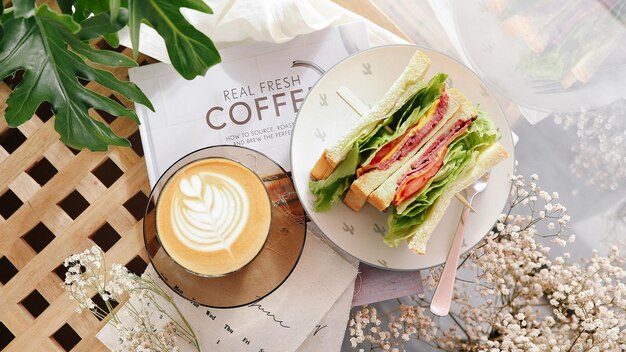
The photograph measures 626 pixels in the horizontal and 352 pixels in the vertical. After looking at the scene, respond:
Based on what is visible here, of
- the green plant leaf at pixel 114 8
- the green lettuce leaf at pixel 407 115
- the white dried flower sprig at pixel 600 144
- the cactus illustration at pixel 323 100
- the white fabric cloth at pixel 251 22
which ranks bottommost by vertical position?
the white dried flower sprig at pixel 600 144

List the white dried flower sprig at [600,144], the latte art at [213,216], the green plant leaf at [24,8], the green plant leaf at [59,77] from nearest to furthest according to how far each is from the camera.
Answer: the green plant leaf at [24,8] < the green plant leaf at [59,77] < the latte art at [213,216] < the white dried flower sprig at [600,144]

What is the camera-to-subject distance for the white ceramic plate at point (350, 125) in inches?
Result: 38.4

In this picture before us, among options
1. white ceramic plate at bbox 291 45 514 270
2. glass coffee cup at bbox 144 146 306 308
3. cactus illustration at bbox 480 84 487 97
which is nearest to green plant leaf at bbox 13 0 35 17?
glass coffee cup at bbox 144 146 306 308

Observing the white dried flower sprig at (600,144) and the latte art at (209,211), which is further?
the white dried flower sprig at (600,144)

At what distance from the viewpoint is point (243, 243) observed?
90cm

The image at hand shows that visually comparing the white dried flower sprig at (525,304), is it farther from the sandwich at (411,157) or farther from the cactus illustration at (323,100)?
the cactus illustration at (323,100)

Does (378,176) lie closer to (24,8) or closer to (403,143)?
(403,143)

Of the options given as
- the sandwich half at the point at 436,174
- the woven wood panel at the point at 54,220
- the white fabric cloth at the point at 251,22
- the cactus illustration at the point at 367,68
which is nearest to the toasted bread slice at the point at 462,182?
the sandwich half at the point at 436,174

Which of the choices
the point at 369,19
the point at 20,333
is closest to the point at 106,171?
the point at 20,333

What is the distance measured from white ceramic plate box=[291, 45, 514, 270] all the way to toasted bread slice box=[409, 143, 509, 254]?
0.04 meters

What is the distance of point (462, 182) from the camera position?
3.16 ft

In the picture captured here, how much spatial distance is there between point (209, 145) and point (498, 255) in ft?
1.69

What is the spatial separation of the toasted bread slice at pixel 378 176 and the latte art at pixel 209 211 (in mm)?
166

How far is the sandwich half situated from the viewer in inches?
37.0
